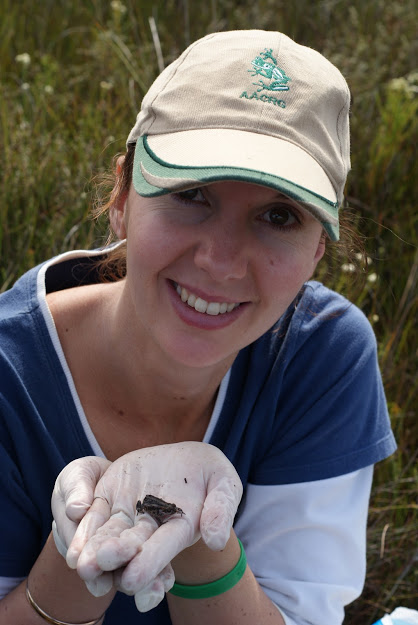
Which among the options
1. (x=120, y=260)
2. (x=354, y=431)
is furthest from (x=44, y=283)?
(x=354, y=431)

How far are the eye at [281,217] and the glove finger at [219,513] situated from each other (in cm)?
52

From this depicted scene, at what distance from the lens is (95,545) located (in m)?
1.22

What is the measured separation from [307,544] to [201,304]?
0.71 metres

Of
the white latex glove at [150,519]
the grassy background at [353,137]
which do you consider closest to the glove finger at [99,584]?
the white latex glove at [150,519]

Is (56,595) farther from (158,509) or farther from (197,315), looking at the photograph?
(197,315)

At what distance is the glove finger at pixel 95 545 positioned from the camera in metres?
1.19

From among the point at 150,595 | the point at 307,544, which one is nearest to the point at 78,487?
the point at 150,595

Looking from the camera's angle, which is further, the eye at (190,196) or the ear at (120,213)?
the ear at (120,213)

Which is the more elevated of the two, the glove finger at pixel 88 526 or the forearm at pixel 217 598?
the glove finger at pixel 88 526

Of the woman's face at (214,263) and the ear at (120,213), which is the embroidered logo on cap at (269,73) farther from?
the ear at (120,213)

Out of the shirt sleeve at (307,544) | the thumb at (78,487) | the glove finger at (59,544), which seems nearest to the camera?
the thumb at (78,487)

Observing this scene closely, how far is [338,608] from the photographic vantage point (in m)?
1.88

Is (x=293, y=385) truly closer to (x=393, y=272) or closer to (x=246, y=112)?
(x=246, y=112)

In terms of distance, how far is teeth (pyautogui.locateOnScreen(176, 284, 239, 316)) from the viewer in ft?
5.13
